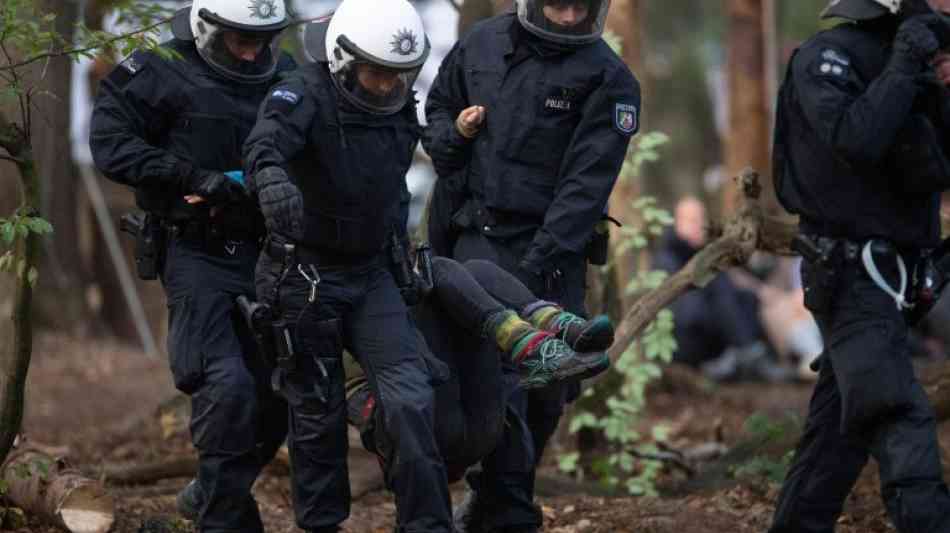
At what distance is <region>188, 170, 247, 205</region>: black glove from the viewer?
6.88 metres

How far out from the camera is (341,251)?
21.4ft

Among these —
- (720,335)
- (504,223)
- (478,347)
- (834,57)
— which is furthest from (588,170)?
(720,335)

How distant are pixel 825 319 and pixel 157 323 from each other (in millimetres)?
13897

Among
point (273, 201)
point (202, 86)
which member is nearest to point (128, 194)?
point (202, 86)

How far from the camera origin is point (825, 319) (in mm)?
6738

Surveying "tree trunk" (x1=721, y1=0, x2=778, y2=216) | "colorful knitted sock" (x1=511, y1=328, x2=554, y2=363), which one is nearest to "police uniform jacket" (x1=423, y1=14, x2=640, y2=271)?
"colorful knitted sock" (x1=511, y1=328, x2=554, y2=363)

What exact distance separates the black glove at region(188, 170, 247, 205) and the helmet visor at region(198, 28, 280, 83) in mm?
475

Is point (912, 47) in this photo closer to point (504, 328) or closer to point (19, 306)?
point (504, 328)

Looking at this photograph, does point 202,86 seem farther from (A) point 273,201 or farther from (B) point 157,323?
(B) point 157,323

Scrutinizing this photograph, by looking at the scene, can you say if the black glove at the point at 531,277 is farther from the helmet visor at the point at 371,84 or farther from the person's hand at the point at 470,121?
the helmet visor at the point at 371,84

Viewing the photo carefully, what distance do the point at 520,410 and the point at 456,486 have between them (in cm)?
218

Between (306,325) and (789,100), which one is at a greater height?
(789,100)

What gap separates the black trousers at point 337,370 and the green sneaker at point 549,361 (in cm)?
37

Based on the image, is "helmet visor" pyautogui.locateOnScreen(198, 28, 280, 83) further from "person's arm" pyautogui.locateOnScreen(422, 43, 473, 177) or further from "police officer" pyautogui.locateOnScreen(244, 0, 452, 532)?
"person's arm" pyautogui.locateOnScreen(422, 43, 473, 177)
